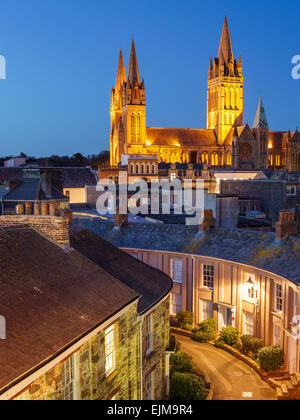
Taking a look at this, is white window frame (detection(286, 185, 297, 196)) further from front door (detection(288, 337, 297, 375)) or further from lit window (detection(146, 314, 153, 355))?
lit window (detection(146, 314, 153, 355))

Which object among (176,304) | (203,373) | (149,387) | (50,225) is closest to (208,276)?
(176,304)

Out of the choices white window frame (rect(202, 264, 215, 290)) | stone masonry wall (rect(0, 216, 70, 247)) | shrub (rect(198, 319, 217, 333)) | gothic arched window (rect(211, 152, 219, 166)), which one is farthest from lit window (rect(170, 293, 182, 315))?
gothic arched window (rect(211, 152, 219, 166))

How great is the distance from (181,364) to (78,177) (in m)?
51.6

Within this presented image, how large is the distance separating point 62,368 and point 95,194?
5554cm

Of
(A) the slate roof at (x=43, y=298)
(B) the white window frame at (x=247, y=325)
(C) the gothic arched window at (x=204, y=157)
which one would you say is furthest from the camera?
(C) the gothic arched window at (x=204, y=157)

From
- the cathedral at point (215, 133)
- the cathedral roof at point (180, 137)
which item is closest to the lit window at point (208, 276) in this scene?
the cathedral at point (215, 133)

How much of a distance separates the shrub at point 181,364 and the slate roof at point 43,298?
8496 millimetres

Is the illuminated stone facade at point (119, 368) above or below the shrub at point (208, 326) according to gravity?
A: above

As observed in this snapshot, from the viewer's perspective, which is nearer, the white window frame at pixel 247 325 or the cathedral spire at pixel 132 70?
the white window frame at pixel 247 325

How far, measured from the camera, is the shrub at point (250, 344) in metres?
24.4

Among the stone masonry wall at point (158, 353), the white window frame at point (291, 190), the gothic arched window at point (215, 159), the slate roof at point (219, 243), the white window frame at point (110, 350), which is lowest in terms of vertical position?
the stone masonry wall at point (158, 353)

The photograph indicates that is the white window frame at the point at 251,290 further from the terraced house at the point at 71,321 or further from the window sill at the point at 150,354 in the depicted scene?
the window sill at the point at 150,354

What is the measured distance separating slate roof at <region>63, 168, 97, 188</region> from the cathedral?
4861 centimetres
